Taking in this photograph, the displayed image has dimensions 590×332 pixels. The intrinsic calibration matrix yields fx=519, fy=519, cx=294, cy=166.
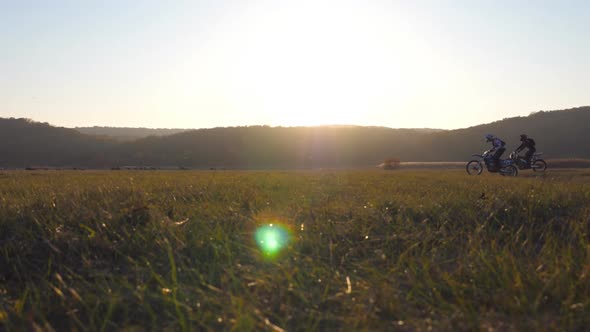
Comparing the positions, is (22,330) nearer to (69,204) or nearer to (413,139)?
(69,204)

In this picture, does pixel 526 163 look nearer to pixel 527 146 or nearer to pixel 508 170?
pixel 527 146

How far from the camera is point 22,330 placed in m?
2.97

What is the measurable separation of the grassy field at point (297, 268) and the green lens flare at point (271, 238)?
1.4 inches

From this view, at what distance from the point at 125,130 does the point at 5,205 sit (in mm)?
193444

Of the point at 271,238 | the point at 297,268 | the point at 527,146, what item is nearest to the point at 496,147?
the point at 527,146

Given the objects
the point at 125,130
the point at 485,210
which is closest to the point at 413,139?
the point at 485,210

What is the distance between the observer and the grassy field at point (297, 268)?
3.07m

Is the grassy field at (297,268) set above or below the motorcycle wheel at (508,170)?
above

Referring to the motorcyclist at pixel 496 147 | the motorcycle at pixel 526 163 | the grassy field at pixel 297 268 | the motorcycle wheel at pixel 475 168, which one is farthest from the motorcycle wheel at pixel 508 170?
the grassy field at pixel 297 268

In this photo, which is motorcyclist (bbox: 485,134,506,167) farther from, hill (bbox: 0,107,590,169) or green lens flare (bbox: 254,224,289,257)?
hill (bbox: 0,107,590,169)

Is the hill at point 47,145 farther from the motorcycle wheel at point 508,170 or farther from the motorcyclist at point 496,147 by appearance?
the motorcycle wheel at point 508,170

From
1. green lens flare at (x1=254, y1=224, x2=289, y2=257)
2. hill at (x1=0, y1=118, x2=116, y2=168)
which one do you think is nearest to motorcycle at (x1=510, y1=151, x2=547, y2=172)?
green lens flare at (x1=254, y1=224, x2=289, y2=257)

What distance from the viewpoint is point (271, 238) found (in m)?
4.89

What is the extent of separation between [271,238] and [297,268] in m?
1.13
